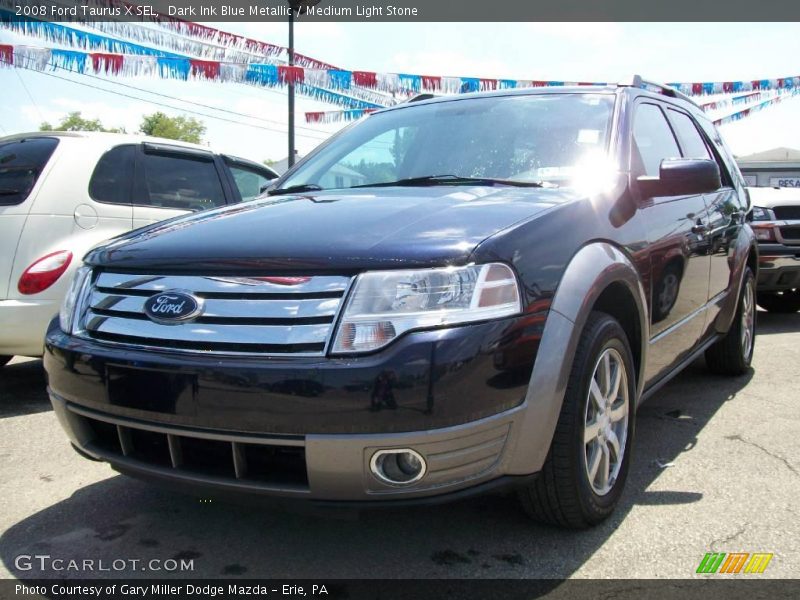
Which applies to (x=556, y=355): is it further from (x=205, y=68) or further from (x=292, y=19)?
(x=292, y=19)

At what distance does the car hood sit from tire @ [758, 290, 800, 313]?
6.92 m

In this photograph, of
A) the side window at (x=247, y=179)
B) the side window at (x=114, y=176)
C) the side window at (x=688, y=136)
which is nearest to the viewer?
the side window at (x=688, y=136)

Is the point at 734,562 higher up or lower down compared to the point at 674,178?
lower down

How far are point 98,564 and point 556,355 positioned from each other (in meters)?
1.62

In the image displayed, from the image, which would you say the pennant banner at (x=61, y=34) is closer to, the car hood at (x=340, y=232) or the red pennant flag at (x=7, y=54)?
the red pennant flag at (x=7, y=54)

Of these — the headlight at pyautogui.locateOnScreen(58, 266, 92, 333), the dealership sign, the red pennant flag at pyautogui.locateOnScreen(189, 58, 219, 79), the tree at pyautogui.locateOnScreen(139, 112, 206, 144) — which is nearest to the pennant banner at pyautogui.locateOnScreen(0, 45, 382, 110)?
the red pennant flag at pyautogui.locateOnScreen(189, 58, 219, 79)

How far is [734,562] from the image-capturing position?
7.64 feet

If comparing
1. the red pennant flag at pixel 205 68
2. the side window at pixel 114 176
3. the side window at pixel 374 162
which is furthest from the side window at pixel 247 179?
the red pennant flag at pixel 205 68

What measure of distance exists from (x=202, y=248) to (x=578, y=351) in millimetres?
1252

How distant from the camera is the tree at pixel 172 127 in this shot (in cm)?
6762

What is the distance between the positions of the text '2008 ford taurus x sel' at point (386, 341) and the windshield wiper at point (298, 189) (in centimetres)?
34

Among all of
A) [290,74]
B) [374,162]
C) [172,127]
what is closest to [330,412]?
[374,162]

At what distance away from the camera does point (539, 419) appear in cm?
213

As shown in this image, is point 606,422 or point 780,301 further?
point 780,301
